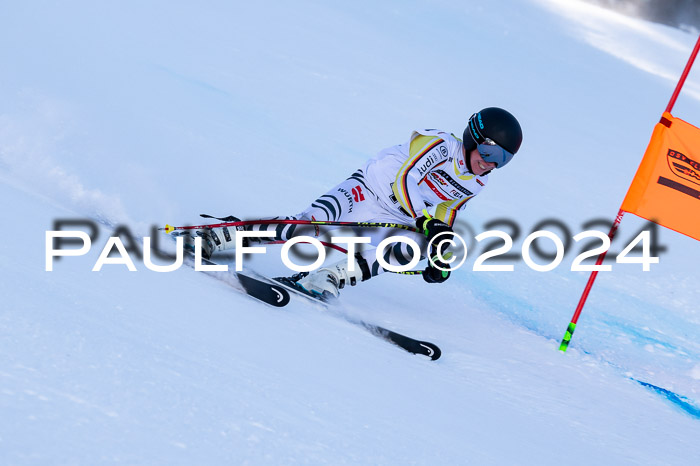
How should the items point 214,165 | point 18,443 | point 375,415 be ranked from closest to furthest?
point 18,443
point 375,415
point 214,165

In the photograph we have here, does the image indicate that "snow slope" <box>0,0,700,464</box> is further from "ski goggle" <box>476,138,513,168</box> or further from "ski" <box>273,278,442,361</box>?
"ski goggle" <box>476,138,513,168</box>

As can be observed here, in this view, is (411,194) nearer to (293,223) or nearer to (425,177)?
(425,177)

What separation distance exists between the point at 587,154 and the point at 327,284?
274 inches

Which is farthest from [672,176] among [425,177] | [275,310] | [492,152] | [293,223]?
[275,310]

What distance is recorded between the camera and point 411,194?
4215 millimetres

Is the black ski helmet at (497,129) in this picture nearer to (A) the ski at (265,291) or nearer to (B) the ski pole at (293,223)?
(B) the ski pole at (293,223)

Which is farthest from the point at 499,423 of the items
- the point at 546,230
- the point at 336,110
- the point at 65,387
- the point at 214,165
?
the point at 336,110

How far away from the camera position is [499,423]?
3080 mm

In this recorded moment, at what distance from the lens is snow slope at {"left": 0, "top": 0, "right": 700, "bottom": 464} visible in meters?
2.18

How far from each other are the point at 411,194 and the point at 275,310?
1.11 metres

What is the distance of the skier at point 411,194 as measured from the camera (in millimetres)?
4023

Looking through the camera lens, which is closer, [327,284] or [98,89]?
[327,284]

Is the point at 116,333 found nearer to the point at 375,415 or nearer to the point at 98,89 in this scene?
the point at 375,415

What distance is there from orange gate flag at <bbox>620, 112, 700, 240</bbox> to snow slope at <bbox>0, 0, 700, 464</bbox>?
0.91 m
